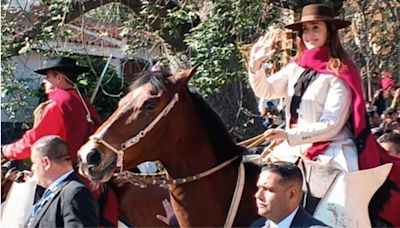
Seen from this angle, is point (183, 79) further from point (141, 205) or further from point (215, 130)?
point (141, 205)

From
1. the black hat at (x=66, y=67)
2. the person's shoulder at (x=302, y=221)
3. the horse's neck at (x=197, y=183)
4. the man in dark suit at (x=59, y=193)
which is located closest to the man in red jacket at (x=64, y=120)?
the black hat at (x=66, y=67)

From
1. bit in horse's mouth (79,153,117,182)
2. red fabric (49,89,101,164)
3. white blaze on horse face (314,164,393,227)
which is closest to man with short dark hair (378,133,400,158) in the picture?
white blaze on horse face (314,164,393,227)

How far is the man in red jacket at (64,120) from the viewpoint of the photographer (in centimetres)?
712

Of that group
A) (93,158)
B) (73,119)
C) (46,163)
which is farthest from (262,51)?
(73,119)

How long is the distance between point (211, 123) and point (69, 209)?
1.47m

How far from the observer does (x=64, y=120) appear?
717cm

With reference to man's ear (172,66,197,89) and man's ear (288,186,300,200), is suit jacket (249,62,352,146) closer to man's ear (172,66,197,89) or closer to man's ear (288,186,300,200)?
man's ear (172,66,197,89)

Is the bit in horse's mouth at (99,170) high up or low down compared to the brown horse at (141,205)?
up

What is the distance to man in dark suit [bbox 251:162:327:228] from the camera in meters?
4.17

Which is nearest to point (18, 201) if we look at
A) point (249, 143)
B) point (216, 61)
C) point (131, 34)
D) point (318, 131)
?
point (249, 143)

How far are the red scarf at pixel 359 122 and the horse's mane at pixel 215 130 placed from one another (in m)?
0.62

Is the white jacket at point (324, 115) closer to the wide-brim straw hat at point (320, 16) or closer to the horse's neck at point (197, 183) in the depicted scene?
the wide-brim straw hat at point (320, 16)

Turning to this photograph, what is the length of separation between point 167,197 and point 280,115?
4.34 metres

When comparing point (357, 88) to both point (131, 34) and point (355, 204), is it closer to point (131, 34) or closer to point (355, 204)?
point (355, 204)
